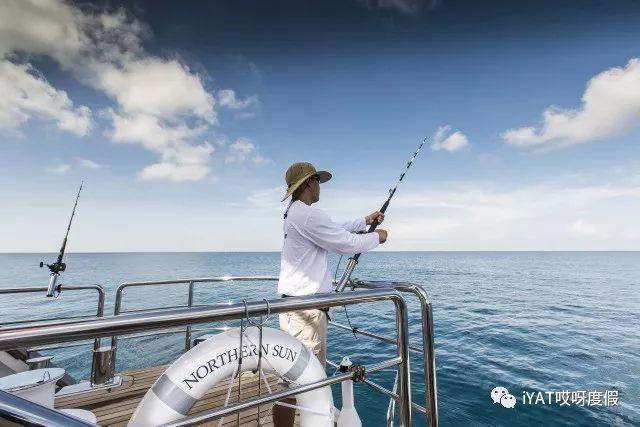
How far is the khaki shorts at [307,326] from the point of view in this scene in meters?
2.48

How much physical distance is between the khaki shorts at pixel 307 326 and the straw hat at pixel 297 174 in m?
1.00

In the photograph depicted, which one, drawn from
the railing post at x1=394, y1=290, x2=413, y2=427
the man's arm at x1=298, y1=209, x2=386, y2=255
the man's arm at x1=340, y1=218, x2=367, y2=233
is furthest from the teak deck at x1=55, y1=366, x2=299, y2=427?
the man's arm at x1=340, y1=218, x2=367, y2=233

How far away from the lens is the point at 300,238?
2.61 m

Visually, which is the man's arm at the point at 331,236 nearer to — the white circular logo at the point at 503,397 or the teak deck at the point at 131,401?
the teak deck at the point at 131,401

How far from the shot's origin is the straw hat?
8.83 feet

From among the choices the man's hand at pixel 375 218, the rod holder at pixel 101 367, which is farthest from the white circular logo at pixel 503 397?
the rod holder at pixel 101 367

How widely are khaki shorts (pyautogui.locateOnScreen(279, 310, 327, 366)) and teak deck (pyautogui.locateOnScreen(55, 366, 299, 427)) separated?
0.77m

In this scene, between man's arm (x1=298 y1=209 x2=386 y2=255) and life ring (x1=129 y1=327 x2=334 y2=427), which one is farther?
man's arm (x1=298 y1=209 x2=386 y2=255)

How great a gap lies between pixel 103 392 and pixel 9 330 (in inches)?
128

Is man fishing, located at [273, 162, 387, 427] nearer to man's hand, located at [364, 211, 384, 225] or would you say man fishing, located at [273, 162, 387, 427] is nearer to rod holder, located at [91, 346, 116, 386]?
man's hand, located at [364, 211, 384, 225]

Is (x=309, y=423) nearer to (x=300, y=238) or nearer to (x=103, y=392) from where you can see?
(x=300, y=238)

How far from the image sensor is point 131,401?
3.26 meters

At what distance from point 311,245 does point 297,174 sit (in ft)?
2.10

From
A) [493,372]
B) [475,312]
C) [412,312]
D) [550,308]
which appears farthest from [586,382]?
[550,308]
